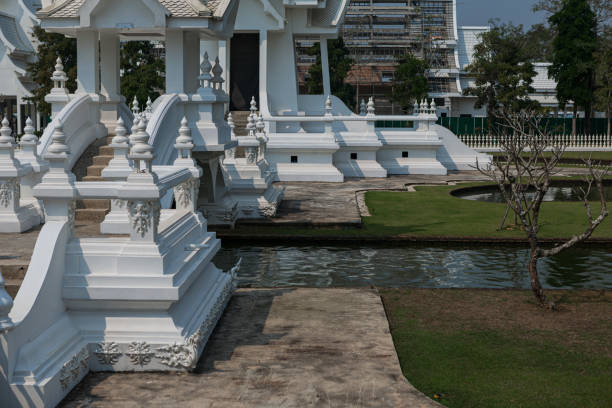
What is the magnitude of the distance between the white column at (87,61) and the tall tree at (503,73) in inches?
1392

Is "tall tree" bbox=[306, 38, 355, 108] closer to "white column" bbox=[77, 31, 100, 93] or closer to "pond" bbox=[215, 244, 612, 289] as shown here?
"pond" bbox=[215, 244, 612, 289]

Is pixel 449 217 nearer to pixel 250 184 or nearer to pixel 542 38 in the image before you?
pixel 250 184

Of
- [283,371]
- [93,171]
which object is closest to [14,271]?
[283,371]

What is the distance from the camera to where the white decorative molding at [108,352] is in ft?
23.7

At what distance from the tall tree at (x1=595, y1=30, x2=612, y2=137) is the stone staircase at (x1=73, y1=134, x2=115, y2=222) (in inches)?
1530

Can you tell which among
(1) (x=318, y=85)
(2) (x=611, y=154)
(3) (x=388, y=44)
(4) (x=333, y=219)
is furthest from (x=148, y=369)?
(3) (x=388, y=44)

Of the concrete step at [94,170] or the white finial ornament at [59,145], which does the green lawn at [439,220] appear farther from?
the white finial ornament at [59,145]

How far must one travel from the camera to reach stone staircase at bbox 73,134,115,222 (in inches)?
457

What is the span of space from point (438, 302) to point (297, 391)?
3.87 meters

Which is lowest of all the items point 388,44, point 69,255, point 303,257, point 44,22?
point 303,257

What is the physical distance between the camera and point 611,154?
131 ft

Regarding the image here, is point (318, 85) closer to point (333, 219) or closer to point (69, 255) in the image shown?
point (333, 219)

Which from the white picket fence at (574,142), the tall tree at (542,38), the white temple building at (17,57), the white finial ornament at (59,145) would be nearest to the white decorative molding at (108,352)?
the white finial ornament at (59,145)

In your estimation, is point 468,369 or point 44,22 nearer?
point 468,369
